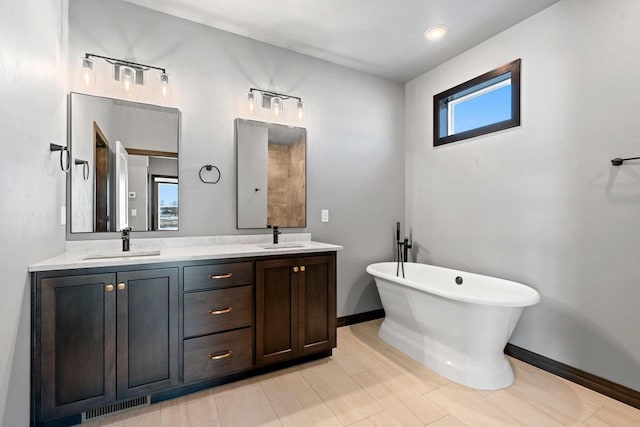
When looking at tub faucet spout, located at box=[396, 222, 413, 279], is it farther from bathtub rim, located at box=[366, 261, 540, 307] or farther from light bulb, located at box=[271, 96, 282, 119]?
light bulb, located at box=[271, 96, 282, 119]

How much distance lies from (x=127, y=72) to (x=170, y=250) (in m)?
1.34

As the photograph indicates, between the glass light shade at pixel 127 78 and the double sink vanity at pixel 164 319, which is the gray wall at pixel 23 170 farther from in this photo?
the glass light shade at pixel 127 78

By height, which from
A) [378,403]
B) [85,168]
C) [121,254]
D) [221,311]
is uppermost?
[85,168]

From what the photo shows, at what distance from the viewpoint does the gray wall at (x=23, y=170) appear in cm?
121

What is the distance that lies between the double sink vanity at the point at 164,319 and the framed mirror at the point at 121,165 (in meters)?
0.19

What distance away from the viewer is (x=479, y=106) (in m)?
2.88

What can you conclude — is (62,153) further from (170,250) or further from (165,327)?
(165,327)

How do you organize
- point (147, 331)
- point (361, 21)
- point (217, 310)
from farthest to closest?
point (361, 21) → point (217, 310) → point (147, 331)

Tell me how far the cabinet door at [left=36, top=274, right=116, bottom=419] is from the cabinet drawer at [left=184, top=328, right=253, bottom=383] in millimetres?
400

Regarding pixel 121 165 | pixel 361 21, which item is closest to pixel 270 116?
pixel 361 21

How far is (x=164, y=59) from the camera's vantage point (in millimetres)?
2275

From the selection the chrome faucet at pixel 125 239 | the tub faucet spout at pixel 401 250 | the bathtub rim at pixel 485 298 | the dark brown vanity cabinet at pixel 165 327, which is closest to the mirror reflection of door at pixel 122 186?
the chrome faucet at pixel 125 239

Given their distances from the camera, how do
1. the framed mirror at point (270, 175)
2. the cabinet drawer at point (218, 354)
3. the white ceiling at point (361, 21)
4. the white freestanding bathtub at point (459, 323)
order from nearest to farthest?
the cabinet drawer at point (218, 354) → the white freestanding bathtub at point (459, 323) → the white ceiling at point (361, 21) → the framed mirror at point (270, 175)

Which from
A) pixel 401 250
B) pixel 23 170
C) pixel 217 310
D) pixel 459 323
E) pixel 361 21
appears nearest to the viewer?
pixel 23 170
